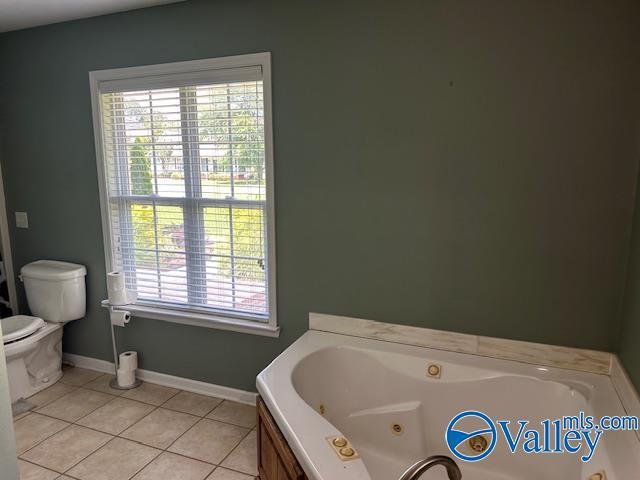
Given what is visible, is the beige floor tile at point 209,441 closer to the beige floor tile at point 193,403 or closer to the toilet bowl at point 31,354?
the beige floor tile at point 193,403

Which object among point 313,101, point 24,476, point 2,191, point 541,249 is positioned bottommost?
point 24,476

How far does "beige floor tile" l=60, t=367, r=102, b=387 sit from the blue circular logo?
8.70 ft

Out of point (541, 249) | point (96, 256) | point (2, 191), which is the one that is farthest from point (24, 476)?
point (541, 249)

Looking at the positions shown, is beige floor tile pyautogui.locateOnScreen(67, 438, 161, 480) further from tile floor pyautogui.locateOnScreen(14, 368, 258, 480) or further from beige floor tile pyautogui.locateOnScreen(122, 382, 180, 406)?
beige floor tile pyautogui.locateOnScreen(122, 382, 180, 406)

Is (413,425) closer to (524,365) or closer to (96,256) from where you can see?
(524,365)

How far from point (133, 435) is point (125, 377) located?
63 cm

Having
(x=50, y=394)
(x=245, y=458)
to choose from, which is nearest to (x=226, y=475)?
(x=245, y=458)

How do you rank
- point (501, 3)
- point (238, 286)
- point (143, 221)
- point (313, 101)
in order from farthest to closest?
point (143, 221) < point (238, 286) < point (313, 101) < point (501, 3)

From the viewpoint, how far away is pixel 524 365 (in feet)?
6.87

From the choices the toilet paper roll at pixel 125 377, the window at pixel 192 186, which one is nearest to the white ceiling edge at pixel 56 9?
the window at pixel 192 186

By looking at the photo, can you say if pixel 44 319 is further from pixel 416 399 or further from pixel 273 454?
pixel 416 399

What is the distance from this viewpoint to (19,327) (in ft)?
9.60

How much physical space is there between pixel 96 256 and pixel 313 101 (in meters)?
2.02

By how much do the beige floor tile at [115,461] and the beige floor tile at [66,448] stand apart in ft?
0.20
